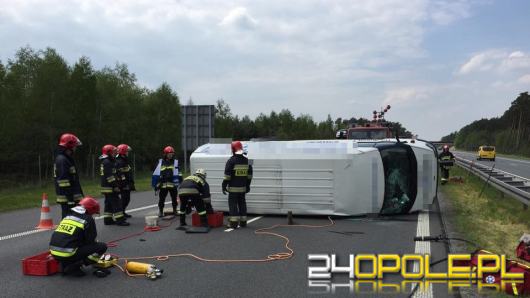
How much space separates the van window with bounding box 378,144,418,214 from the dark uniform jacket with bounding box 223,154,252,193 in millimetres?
3232

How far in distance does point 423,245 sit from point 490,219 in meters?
3.19

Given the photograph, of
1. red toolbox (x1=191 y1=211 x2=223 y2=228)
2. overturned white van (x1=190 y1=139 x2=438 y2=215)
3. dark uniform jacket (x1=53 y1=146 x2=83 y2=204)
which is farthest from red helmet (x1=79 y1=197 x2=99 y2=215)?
overturned white van (x1=190 y1=139 x2=438 y2=215)

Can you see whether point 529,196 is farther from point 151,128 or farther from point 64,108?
point 151,128

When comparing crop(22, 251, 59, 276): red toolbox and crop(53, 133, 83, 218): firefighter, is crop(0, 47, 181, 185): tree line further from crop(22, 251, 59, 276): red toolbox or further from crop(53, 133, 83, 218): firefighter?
crop(22, 251, 59, 276): red toolbox

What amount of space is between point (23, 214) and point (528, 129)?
96.4 metres

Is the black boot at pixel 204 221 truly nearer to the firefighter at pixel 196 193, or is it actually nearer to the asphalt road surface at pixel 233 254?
the firefighter at pixel 196 193

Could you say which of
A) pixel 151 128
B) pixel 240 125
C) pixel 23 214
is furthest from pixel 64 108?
pixel 240 125

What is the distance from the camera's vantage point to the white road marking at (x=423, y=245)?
500 cm

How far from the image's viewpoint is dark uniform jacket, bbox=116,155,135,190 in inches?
421

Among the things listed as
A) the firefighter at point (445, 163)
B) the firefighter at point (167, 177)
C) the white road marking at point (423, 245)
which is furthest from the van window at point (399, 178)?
the firefighter at point (445, 163)

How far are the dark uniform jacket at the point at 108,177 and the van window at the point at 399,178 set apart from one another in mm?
6184

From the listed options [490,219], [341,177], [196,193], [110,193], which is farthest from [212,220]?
[490,219]

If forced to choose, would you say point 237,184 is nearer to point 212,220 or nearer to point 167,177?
point 212,220

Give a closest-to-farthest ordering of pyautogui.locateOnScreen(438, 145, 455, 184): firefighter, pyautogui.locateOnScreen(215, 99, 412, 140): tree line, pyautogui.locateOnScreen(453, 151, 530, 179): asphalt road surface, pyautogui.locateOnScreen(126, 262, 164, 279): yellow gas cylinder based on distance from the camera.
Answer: pyautogui.locateOnScreen(126, 262, 164, 279): yellow gas cylinder → pyautogui.locateOnScreen(438, 145, 455, 184): firefighter → pyautogui.locateOnScreen(453, 151, 530, 179): asphalt road surface → pyautogui.locateOnScreen(215, 99, 412, 140): tree line
